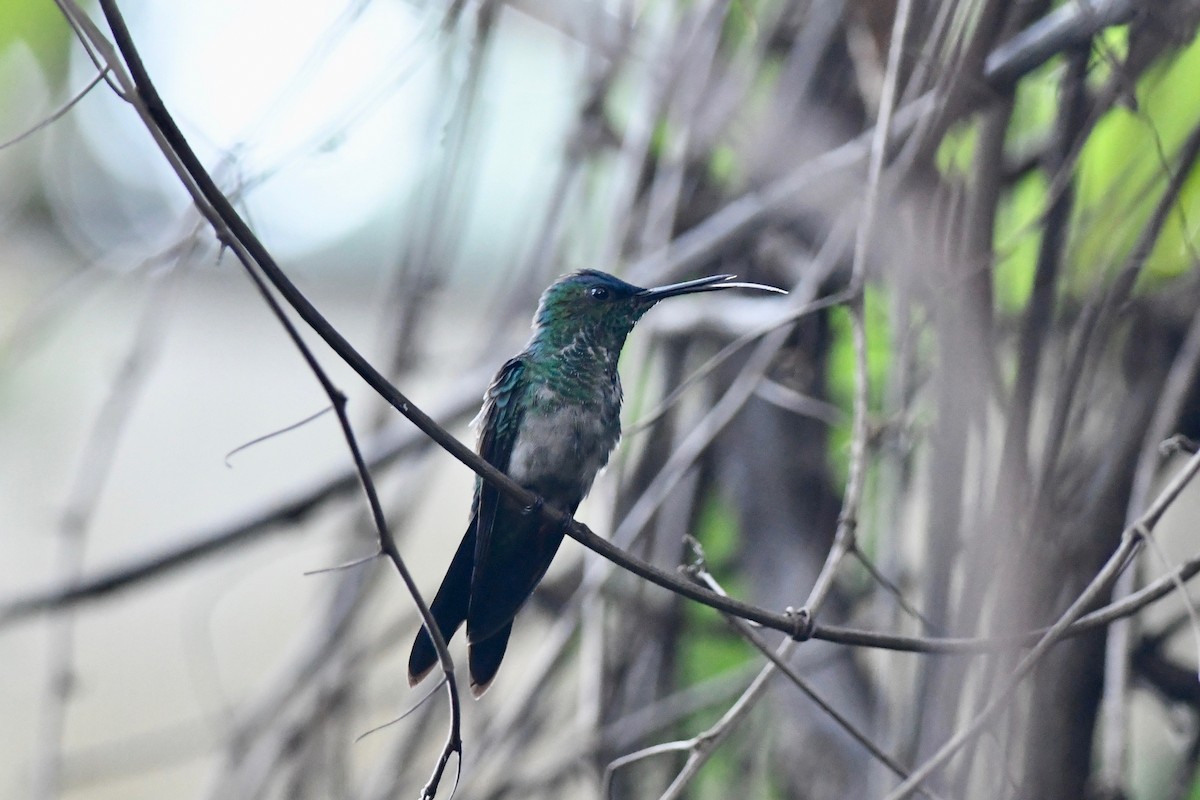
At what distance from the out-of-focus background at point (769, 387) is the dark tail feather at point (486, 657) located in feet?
1.01

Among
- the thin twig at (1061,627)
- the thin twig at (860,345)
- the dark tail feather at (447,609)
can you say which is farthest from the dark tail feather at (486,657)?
the thin twig at (1061,627)

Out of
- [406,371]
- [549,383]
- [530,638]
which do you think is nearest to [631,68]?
[406,371]

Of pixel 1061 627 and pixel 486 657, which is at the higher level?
pixel 486 657

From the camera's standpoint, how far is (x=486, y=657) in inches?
51.4

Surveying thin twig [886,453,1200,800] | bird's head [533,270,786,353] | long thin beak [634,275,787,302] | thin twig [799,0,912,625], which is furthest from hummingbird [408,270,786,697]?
thin twig [886,453,1200,800]

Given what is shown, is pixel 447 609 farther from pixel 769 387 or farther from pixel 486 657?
pixel 769 387

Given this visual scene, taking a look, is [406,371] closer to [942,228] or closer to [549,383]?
[549,383]

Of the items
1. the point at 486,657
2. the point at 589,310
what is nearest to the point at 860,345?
the point at 589,310

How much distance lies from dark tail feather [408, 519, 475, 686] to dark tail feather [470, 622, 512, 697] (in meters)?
0.06

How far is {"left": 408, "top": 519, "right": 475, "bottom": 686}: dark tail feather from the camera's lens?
3.75 ft

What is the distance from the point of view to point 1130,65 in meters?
1.97

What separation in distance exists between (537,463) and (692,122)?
3.55 feet

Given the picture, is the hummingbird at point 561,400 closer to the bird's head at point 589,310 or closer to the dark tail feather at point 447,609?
the bird's head at point 589,310

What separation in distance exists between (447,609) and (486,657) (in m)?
0.11
